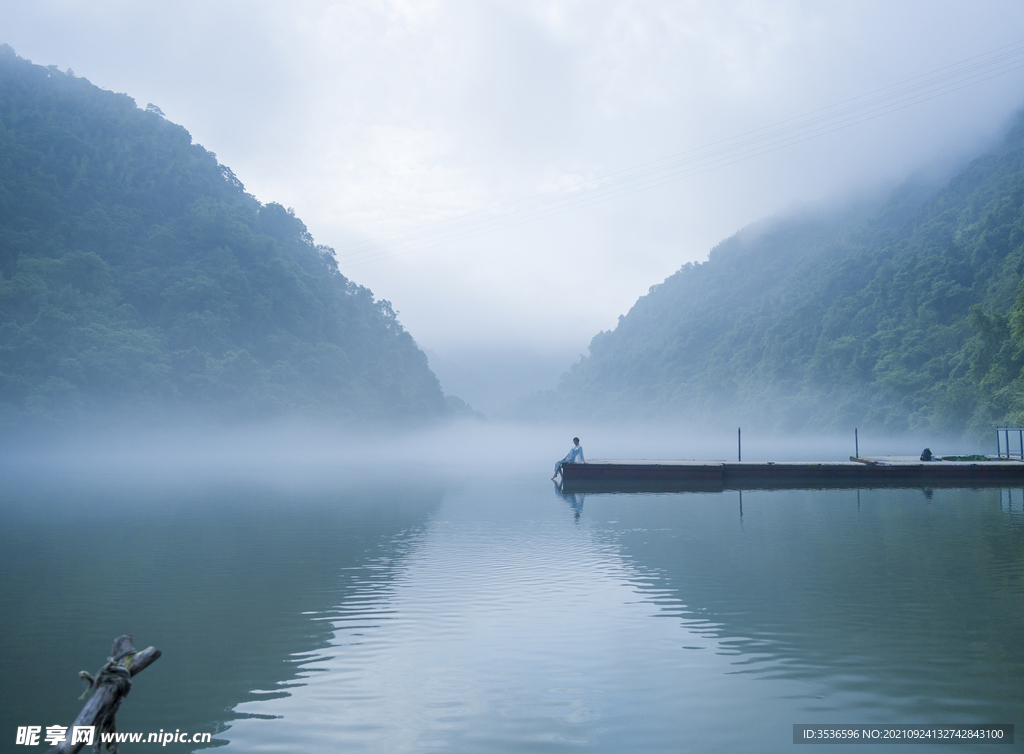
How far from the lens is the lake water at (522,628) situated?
6609mm

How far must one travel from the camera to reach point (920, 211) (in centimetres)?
10169

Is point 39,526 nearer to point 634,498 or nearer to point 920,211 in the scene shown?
point 634,498

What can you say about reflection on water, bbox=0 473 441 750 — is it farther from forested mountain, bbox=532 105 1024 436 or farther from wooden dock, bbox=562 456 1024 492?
forested mountain, bbox=532 105 1024 436

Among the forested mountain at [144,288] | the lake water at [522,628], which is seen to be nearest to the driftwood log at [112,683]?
the lake water at [522,628]

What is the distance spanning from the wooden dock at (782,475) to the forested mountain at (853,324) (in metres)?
23.1

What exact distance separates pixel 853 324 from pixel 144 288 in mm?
88289

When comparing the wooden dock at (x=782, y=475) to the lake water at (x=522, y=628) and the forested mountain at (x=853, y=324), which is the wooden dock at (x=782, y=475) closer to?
the lake water at (x=522, y=628)

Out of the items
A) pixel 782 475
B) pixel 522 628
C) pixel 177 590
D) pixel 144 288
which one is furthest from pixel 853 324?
pixel 177 590

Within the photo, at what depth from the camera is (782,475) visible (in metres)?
30.2

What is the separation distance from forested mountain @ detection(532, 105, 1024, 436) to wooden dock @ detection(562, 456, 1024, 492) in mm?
23079

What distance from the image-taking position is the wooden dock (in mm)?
28406

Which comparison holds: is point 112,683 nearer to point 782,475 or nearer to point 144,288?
point 782,475

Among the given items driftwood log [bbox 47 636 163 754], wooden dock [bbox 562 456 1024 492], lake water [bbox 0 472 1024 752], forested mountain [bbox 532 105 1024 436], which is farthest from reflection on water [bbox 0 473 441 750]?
forested mountain [bbox 532 105 1024 436]

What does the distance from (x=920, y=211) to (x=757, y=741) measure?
379 feet
